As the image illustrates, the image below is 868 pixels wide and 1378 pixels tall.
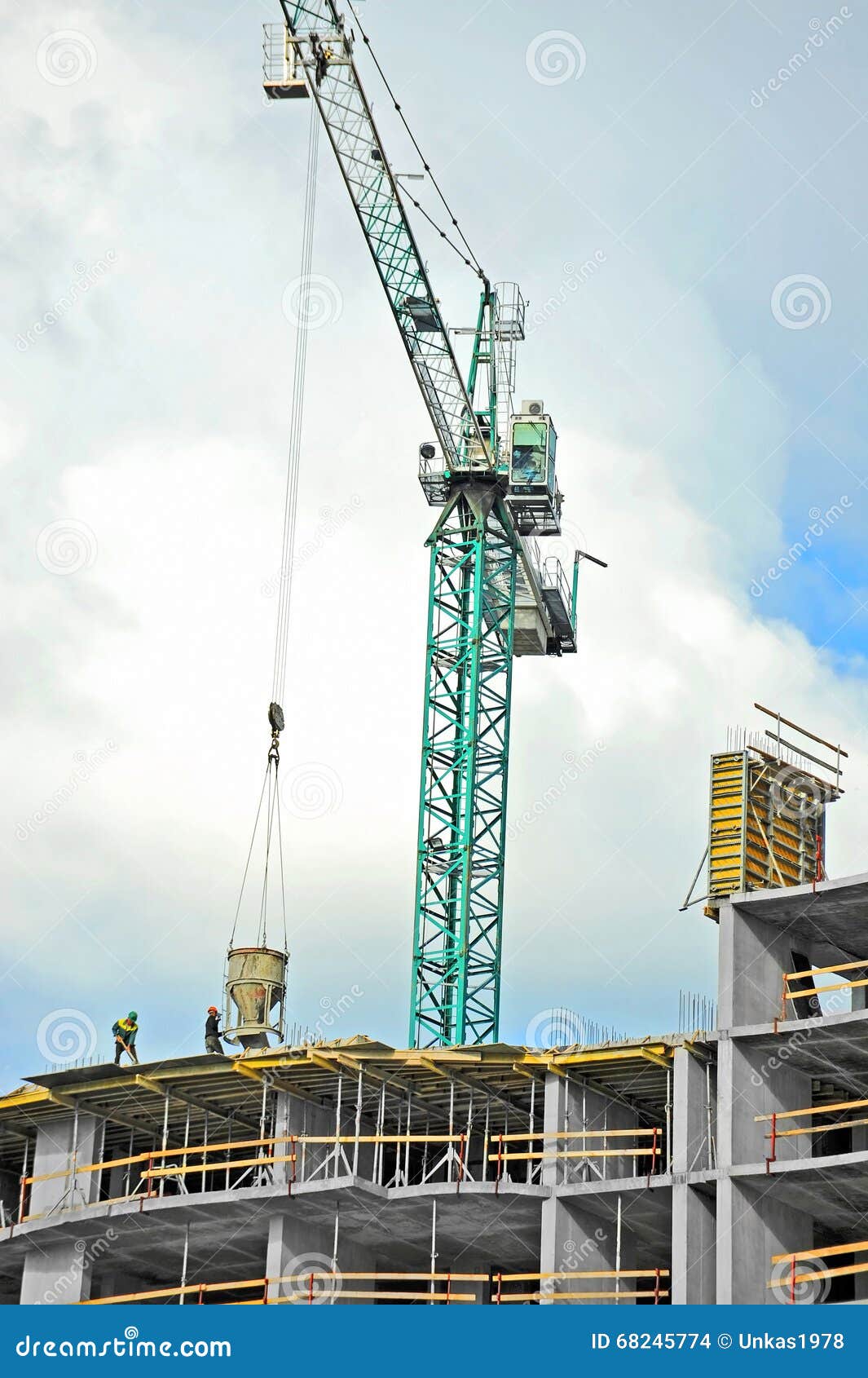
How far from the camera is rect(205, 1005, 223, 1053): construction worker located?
176ft

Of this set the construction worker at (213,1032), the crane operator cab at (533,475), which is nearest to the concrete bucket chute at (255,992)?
the construction worker at (213,1032)

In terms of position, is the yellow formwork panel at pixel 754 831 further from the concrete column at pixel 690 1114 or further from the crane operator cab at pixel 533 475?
the crane operator cab at pixel 533 475

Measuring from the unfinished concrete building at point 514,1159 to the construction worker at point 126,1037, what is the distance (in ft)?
3.94

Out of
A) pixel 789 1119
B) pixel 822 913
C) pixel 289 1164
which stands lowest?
pixel 289 1164

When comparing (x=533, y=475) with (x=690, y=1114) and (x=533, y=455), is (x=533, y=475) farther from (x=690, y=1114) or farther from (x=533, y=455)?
(x=690, y=1114)

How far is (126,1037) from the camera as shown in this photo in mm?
52750

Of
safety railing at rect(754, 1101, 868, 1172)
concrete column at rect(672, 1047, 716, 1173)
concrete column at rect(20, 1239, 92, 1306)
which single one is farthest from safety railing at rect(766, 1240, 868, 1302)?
concrete column at rect(20, 1239, 92, 1306)

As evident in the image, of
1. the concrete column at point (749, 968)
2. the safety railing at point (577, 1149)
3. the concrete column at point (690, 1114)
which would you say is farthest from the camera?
the concrete column at point (749, 968)

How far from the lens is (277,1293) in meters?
48.5

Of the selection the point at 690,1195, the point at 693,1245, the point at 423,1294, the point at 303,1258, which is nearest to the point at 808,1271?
the point at 693,1245

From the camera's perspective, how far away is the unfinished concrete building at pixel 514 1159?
4694cm

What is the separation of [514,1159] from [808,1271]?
22.5ft

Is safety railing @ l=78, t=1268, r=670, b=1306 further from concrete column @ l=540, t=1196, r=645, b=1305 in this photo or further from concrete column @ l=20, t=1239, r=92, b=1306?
concrete column @ l=20, t=1239, r=92, b=1306

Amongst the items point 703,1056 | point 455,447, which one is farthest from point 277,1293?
point 455,447
